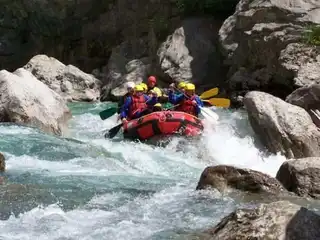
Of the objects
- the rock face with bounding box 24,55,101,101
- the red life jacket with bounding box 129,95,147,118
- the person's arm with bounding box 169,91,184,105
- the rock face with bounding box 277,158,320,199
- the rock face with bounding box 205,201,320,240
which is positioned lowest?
the rock face with bounding box 24,55,101,101

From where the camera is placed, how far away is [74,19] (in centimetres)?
2041

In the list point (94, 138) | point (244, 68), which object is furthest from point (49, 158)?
point (244, 68)

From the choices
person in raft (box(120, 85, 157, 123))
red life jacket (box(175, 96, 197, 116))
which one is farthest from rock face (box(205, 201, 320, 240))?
person in raft (box(120, 85, 157, 123))

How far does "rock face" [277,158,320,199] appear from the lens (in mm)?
5645

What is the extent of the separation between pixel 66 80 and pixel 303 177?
1118cm

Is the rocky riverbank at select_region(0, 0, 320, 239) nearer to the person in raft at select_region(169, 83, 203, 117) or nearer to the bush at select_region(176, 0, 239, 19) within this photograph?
the bush at select_region(176, 0, 239, 19)

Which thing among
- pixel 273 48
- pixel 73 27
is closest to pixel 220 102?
pixel 273 48

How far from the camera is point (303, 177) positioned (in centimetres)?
576

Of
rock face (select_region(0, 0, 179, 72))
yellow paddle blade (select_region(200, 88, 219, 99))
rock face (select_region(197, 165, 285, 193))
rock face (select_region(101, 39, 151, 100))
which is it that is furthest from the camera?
rock face (select_region(0, 0, 179, 72))

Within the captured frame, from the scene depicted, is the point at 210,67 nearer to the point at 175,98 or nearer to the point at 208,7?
the point at 208,7

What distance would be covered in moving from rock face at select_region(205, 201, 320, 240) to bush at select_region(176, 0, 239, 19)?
12996 mm

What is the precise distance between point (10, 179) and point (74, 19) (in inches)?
595

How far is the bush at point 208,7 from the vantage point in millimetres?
16200

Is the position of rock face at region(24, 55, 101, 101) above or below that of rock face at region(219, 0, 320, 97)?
below
